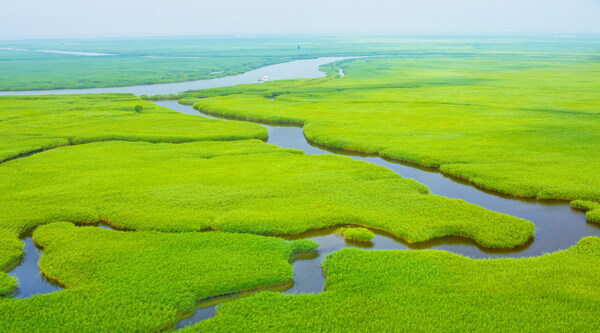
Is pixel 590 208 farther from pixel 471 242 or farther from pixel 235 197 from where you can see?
pixel 235 197

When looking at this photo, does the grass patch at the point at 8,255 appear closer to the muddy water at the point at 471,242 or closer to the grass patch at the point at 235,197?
the grass patch at the point at 235,197

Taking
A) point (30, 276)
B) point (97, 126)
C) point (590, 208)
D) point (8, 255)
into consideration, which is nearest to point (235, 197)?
point (30, 276)

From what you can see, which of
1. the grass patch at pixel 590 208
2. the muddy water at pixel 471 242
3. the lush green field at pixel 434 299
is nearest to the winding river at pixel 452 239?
the muddy water at pixel 471 242

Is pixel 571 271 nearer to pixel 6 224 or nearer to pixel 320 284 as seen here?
pixel 320 284

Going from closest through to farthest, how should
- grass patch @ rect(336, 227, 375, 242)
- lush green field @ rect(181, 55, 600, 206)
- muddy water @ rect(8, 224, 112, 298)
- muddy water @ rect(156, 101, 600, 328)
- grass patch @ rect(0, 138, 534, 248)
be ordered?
1. muddy water @ rect(8, 224, 112, 298)
2. muddy water @ rect(156, 101, 600, 328)
3. grass patch @ rect(336, 227, 375, 242)
4. grass patch @ rect(0, 138, 534, 248)
5. lush green field @ rect(181, 55, 600, 206)

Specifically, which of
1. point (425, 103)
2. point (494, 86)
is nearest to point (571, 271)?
point (425, 103)

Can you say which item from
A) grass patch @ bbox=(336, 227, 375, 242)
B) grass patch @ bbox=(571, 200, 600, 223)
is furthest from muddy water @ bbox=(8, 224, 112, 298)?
Result: grass patch @ bbox=(571, 200, 600, 223)

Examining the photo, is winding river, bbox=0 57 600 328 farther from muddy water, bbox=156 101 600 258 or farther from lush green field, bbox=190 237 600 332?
lush green field, bbox=190 237 600 332
